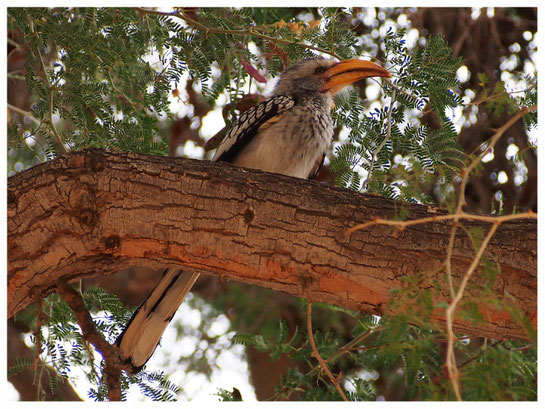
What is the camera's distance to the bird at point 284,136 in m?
3.09

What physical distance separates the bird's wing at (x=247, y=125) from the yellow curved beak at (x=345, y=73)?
1.35 ft

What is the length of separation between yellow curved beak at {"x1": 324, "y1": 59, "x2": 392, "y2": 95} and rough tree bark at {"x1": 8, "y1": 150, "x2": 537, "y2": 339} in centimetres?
129

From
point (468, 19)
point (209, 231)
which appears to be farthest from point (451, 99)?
point (468, 19)

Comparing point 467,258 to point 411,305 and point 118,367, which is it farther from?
point 118,367

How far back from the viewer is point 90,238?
98.0 inches

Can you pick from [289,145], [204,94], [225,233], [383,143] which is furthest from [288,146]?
[225,233]

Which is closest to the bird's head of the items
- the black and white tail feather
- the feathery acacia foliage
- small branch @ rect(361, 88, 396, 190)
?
the black and white tail feather

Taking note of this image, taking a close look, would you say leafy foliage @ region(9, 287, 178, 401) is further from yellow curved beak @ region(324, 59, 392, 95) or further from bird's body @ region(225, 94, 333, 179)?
yellow curved beak @ region(324, 59, 392, 95)

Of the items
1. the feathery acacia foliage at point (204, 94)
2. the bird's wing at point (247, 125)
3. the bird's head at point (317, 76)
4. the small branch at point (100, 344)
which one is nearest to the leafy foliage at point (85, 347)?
the feathery acacia foliage at point (204, 94)

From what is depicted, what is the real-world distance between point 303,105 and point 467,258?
165 centimetres

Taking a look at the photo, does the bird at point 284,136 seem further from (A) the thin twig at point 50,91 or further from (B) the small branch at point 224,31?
(A) the thin twig at point 50,91

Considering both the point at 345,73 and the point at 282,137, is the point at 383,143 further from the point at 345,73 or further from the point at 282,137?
the point at 345,73

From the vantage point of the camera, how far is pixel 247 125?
362 centimetres

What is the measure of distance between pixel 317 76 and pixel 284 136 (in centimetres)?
75
